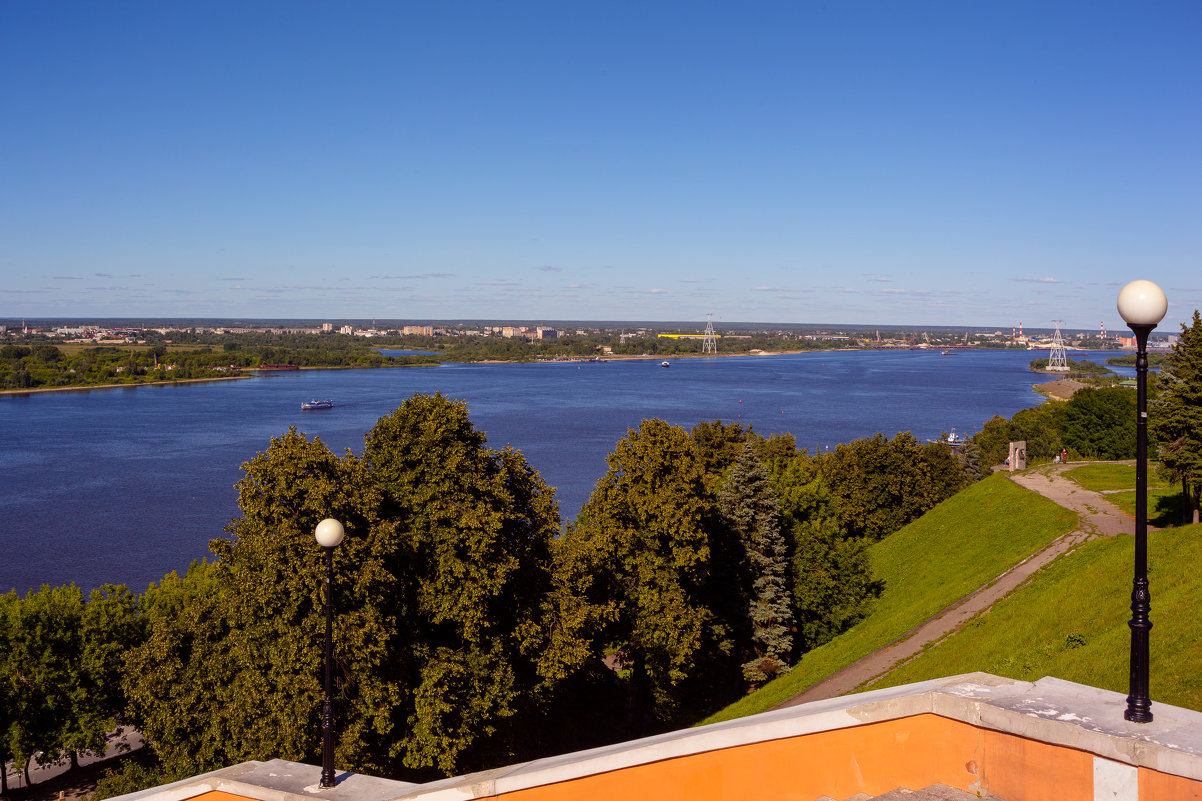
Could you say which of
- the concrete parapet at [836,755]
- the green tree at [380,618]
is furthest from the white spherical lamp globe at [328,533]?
the green tree at [380,618]

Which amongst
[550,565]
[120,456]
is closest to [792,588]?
[550,565]

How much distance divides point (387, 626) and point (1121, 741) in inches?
362

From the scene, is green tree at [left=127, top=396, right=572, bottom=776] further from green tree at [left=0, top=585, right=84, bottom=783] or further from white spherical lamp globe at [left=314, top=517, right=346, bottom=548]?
white spherical lamp globe at [left=314, top=517, right=346, bottom=548]

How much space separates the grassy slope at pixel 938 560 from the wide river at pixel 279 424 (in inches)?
694

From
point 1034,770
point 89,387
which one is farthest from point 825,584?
point 89,387

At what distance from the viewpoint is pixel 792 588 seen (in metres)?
22.5

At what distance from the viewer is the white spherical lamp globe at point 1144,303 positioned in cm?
464

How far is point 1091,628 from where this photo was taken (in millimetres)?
11328

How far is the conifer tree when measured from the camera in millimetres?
20141

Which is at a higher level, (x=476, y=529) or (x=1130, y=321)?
(x=1130, y=321)

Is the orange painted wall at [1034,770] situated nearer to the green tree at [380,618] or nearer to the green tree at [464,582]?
the green tree at [380,618]

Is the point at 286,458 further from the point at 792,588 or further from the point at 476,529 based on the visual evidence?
the point at 792,588

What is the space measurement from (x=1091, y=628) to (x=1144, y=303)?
8.34 m

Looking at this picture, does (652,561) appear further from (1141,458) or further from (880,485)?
(880,485)
